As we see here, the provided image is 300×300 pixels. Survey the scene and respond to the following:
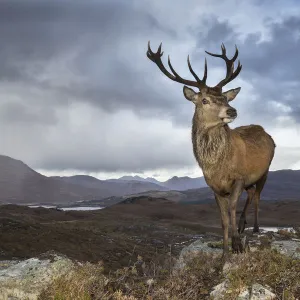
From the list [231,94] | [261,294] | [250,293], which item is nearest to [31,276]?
[250,293]

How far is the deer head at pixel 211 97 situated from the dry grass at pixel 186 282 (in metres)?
2.57

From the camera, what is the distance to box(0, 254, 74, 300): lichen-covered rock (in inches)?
245

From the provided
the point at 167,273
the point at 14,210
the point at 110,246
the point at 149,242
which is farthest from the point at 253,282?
the point at 14,210


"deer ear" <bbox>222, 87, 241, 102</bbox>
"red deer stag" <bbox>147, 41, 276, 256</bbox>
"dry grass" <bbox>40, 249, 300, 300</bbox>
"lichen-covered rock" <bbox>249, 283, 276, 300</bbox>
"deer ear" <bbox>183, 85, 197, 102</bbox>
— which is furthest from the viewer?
"deer ear" <bbox>222, 87, 241, 102</bbox>

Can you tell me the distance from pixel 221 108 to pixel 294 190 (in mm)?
190928

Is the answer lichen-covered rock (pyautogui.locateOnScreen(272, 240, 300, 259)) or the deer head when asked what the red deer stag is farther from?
lichen-covered rock (pyautogui.locateOnScreen(272, 240, 300, 259))

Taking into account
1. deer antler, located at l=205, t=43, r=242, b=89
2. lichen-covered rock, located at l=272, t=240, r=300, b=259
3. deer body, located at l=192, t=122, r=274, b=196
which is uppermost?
deer antler, located at l=205, t=43, r=242, b=89

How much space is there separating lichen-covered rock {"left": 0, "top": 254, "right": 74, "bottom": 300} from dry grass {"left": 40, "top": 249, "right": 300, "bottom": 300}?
20 centimetres

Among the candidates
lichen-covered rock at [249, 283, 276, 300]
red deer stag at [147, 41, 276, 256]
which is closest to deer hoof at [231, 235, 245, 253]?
red deer stag at [147, 41, 276, 256]

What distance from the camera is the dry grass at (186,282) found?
6128mm

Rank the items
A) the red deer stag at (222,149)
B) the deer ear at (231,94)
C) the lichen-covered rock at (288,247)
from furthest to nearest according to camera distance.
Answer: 1. the deer ear at (231,94)
2. the lichen-covered rock at (288,247)
3. the red deer stag at (222,149)

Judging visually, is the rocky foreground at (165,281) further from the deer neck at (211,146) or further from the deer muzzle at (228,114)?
the deer muzzle at (228,114)

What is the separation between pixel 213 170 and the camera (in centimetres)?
805

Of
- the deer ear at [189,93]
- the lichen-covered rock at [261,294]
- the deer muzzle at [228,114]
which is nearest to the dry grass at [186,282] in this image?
the lichen-covered rock at [261,294]
